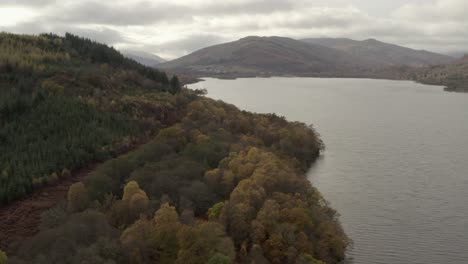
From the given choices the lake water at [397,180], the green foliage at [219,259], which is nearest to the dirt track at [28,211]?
the green foliage at [219,259]

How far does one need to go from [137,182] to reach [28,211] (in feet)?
28.5

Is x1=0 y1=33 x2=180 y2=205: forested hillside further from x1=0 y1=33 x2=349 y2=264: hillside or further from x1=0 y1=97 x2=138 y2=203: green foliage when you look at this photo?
x1=0 y1=33 x2=349 y2=264: hillside

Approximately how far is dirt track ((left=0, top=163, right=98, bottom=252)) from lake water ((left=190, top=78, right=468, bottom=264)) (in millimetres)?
24975

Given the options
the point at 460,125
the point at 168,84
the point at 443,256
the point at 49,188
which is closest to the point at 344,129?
the point at 460,125

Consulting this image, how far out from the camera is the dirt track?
36125 millimetres

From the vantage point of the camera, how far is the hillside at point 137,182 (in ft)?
100

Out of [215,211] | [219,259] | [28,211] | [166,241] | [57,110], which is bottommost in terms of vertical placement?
[28,211]

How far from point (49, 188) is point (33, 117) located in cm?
1578

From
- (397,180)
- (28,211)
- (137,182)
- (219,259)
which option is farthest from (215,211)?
(397,180)

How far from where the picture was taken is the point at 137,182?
4175 centimetres

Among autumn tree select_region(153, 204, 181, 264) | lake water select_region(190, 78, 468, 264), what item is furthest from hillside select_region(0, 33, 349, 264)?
lake water select_region(190, 78, 468, 264)

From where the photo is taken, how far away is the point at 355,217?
50.4 m

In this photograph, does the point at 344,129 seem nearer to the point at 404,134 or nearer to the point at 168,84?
the point at 404,134

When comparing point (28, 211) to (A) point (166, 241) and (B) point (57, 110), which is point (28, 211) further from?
(B) point (57, 110)
